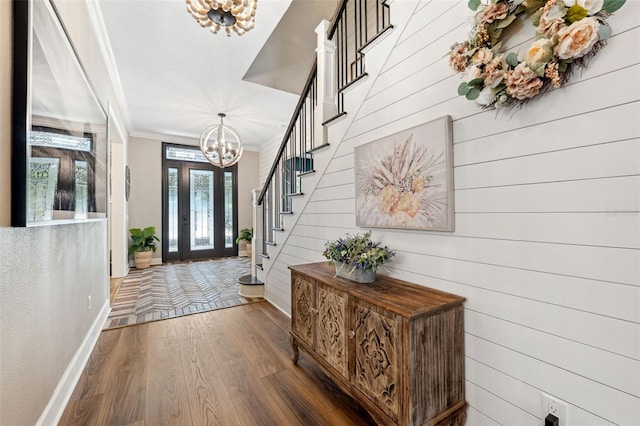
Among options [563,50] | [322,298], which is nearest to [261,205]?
[322,298]

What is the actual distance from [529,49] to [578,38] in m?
0.15

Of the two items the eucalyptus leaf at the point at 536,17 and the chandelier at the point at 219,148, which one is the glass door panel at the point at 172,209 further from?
the eucalyptus leaf at the point at 536,17

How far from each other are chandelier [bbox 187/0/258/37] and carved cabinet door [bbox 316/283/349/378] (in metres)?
2.27

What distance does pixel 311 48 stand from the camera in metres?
4.16

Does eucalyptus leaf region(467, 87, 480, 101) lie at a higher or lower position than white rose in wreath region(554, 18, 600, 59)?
lower

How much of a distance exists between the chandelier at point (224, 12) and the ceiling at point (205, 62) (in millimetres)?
436

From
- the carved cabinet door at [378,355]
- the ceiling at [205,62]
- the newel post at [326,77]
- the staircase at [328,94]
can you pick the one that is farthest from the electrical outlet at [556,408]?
the ceiling at [205,62]

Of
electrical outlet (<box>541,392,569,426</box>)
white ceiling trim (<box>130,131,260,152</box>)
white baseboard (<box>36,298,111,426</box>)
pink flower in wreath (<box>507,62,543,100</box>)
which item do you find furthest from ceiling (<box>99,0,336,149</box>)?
electrical outlet (<box>541,392,569,426</box>)

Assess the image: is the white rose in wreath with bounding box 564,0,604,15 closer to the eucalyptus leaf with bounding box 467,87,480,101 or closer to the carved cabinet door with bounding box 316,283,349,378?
the eucalyptus leaf with bounding box 467,87,480,101

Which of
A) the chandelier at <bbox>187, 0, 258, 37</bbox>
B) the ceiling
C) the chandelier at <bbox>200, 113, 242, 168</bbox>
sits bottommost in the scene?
the chandelier at <bbox>200, 113, 242, 168</bbox>

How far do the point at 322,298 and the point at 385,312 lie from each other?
61cm

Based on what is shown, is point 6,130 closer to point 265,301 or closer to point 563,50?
point 563,50

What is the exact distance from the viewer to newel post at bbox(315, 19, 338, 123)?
8.46 ft

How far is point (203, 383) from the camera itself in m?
1.94
